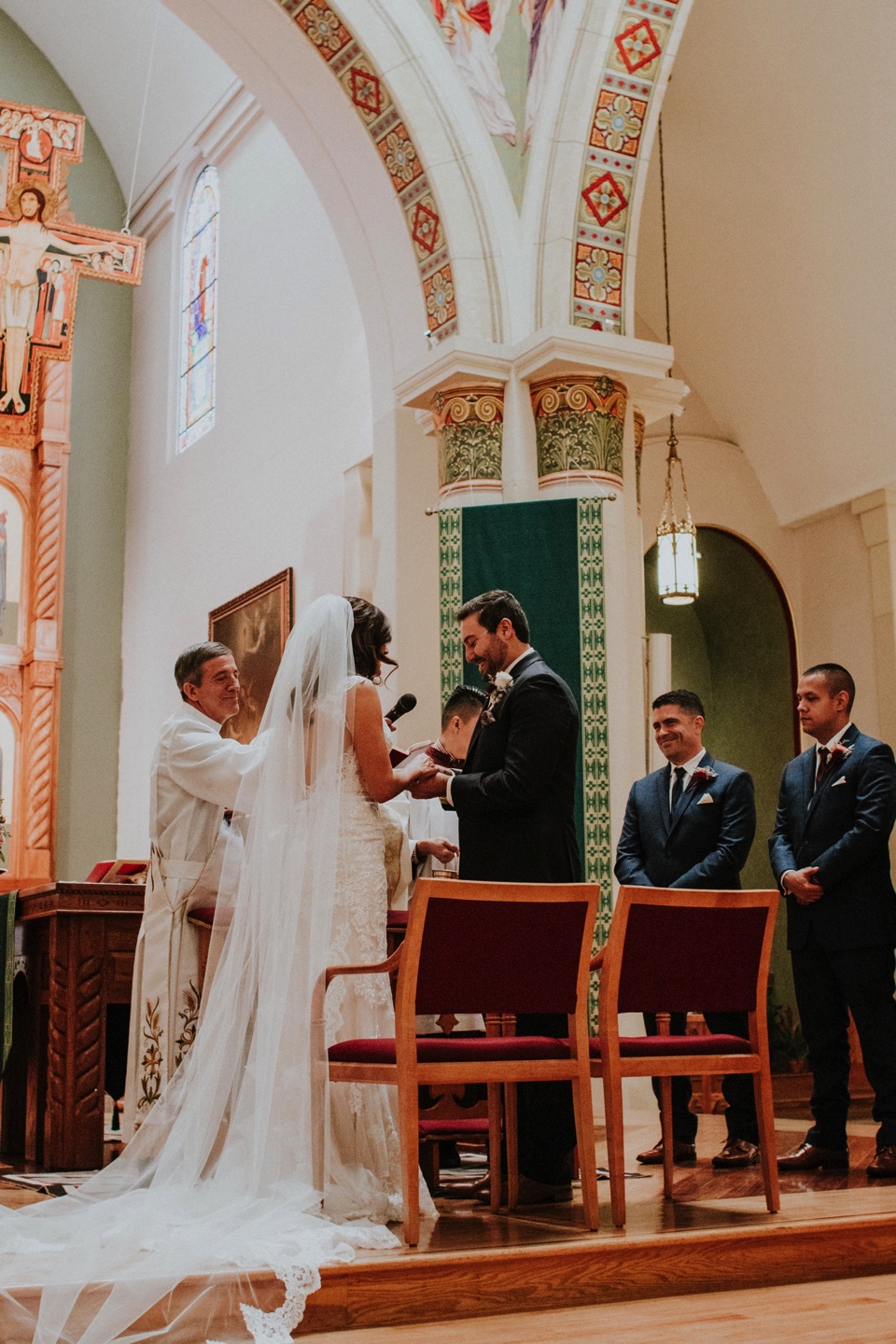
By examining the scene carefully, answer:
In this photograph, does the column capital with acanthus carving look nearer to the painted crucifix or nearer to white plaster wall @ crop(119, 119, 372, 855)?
white plaster wall @ crop(119, 119, 372, 855)

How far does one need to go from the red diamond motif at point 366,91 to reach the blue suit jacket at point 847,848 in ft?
14.1

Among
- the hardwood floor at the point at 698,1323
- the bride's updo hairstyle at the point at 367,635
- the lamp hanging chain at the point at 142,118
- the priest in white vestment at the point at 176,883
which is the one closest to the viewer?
the hardwood floor at the point at 698,1323

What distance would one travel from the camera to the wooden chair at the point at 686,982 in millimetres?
3869

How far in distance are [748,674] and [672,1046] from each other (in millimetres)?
6741

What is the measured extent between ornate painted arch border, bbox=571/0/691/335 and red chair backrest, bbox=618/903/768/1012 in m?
4.07

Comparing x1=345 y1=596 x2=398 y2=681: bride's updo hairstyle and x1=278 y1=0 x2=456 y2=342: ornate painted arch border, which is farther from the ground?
x1=278 y1=0 x2=456 y2=342: ornate painted arch border

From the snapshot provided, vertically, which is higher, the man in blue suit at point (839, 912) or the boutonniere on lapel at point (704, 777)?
the boutonniere on lapel at point (704, 777)

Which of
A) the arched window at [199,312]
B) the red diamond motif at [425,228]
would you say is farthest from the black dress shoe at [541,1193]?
the arched window at [199,312]

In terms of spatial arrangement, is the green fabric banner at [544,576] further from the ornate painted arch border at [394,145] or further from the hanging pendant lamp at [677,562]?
the hanging pendant lamp at [677,562]

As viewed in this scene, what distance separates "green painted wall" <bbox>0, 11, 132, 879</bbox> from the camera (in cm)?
1384

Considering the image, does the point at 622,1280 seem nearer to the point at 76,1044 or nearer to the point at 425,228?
the point at 76,1044

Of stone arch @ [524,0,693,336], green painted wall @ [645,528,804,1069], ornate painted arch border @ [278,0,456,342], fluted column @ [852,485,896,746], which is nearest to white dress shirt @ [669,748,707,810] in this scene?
stone arch @ [524,0,693,336]

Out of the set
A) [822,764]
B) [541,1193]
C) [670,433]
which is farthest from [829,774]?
[670,433]

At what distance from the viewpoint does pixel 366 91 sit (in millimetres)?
7547
